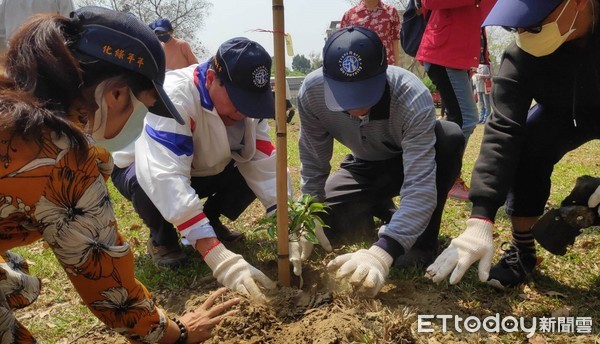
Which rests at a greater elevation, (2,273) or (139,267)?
(2,273)

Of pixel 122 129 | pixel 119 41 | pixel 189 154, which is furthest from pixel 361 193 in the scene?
pixel 119 41

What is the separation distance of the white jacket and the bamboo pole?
13.8 inches

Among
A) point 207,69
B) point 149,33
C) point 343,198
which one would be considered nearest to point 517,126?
point 343,198

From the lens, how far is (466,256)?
2145 mm

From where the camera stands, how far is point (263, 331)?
79.7 inches

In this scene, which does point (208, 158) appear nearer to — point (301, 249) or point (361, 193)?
point (301, 249)

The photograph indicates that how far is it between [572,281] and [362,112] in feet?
4.52

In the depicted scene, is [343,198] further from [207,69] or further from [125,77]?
[125,77]

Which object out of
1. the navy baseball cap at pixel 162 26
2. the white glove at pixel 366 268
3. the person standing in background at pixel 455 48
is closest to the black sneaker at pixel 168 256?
the white glove at pixel 366 268

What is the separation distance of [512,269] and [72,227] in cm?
207

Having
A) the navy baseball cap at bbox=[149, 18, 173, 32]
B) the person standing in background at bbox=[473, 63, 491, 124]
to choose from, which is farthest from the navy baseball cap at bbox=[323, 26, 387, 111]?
the person standing in background at bbox=[473, 63, 491, 124]

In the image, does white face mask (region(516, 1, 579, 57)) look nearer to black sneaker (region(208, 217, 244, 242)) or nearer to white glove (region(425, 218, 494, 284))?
white glove (region(425, 218, 494, 284))

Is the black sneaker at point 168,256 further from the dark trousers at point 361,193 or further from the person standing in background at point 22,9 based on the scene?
the person standing in background at point 22,9

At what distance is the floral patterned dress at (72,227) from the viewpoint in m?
1.24
